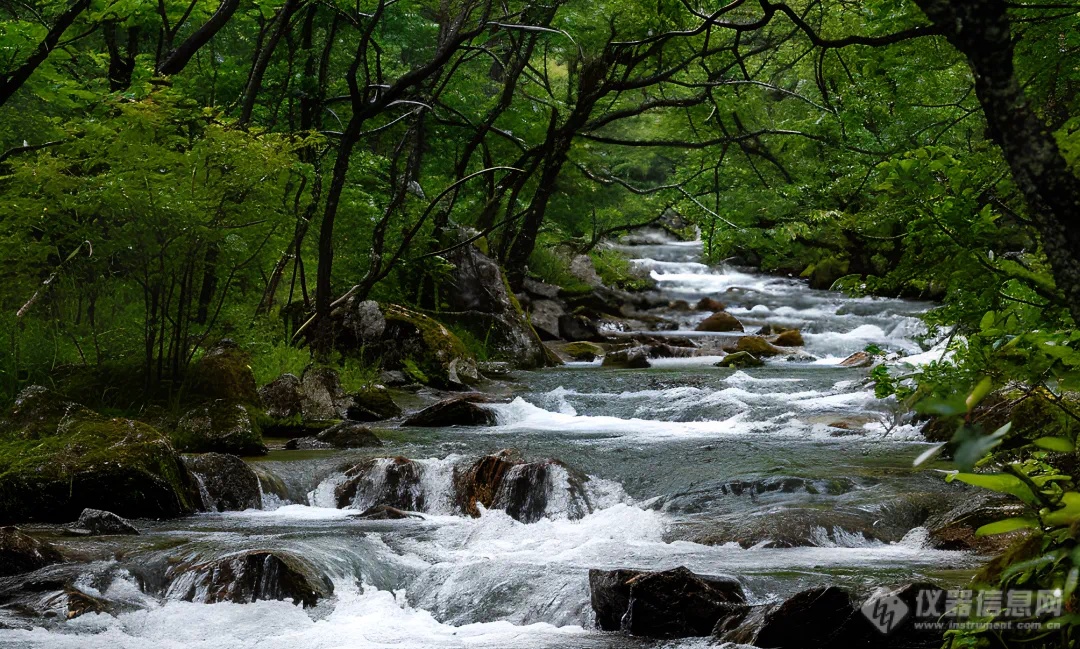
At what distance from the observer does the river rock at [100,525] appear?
634 centimetres

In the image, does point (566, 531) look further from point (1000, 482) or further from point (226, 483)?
point (1000, 482)

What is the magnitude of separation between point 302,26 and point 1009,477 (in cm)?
1399

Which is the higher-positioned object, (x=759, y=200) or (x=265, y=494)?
(x=759, y=200)

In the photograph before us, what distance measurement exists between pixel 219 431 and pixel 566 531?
3.81 meters

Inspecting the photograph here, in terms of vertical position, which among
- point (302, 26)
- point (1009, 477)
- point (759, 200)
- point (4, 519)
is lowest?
point (4, 519)

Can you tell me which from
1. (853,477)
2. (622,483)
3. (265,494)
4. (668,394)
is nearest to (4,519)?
(265,494)

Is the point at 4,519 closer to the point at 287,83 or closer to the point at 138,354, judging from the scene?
the point at 138,354

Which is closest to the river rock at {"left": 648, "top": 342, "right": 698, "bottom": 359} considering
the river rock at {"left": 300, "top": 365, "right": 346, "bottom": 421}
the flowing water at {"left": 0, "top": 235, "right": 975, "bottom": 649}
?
the flowing water at {"left": 0, "top": 235, "right": 975, "bottom": 649}

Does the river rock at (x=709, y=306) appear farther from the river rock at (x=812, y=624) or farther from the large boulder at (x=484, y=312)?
the river rock at (x=812, y=624)

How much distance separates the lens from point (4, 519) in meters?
6.70

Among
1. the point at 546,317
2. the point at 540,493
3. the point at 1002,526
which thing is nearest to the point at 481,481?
the point at 540,493

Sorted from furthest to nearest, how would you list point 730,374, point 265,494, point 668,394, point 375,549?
point 730,374 < point 668,394 < point 265,494 < point 375,549

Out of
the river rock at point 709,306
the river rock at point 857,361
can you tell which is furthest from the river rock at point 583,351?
the river rock at point 709,306

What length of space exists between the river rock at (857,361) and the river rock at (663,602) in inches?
416
